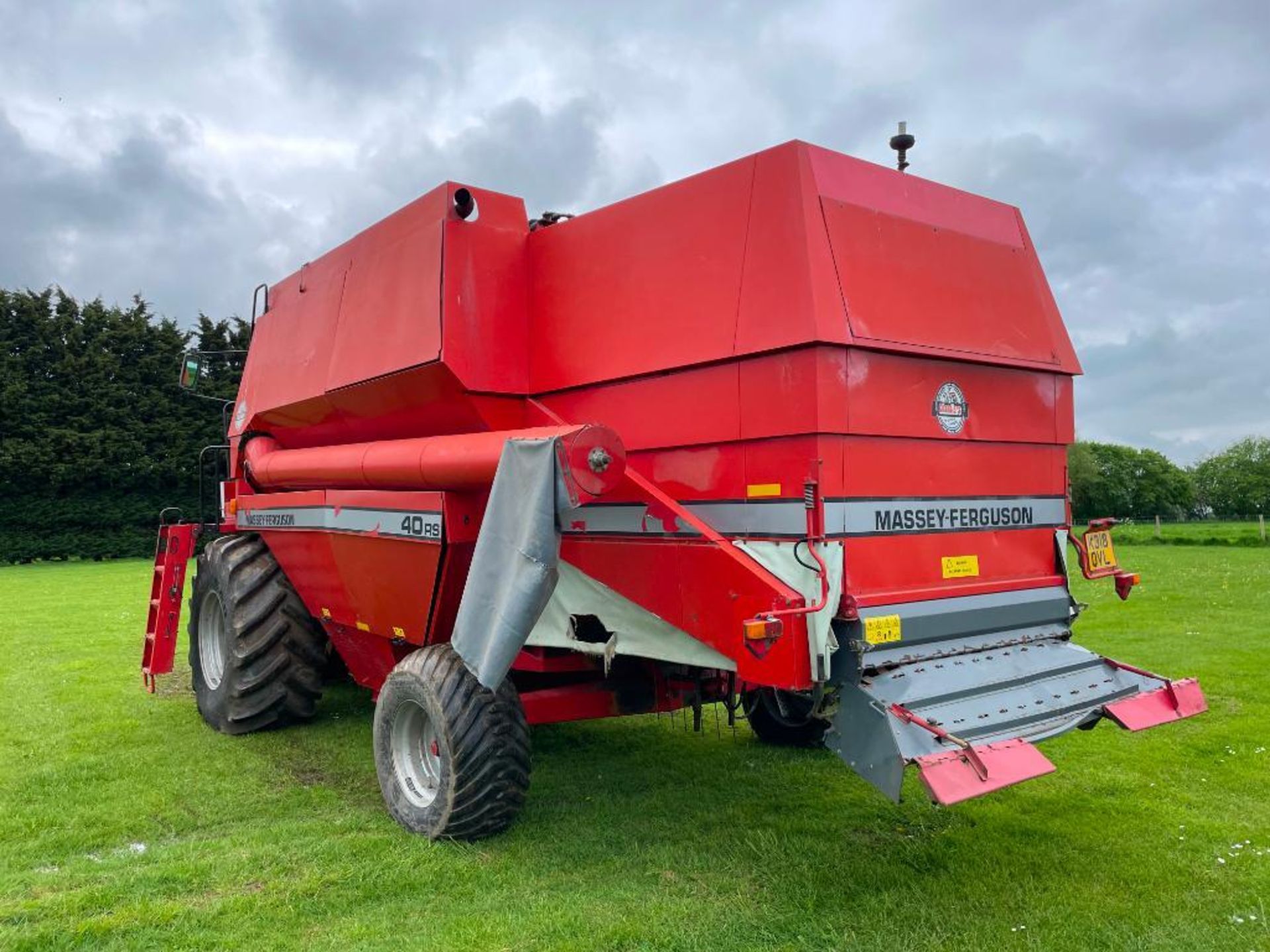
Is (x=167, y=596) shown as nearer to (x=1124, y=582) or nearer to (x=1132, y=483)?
(x=1124, y=582)

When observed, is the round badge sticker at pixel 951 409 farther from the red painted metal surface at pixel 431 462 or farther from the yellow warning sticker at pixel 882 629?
the red painted metal surface at pixel 431 462

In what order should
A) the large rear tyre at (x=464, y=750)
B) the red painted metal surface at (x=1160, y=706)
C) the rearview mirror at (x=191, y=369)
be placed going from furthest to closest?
the rearview mirror at (x=191, y=369) < the large rear tyre at (x=464, y=750) < the red painted metal surface at (x=1160, y=706)

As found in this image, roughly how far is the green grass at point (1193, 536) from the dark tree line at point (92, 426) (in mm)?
27144

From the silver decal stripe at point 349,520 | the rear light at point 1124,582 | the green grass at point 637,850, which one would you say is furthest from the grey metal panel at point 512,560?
the rear light at point 1124,582

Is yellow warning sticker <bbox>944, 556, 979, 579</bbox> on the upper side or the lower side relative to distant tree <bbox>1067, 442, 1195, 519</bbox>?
lower

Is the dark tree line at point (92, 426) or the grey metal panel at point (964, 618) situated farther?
the dark tree line at point (92, 426)

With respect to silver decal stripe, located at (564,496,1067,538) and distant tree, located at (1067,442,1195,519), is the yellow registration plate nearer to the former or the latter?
silver decal stripe, located at (564,496,1067,538)

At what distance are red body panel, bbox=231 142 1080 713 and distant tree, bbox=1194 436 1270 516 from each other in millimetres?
58027

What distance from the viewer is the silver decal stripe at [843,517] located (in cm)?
409

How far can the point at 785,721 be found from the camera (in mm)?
6371

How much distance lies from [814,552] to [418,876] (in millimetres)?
2246

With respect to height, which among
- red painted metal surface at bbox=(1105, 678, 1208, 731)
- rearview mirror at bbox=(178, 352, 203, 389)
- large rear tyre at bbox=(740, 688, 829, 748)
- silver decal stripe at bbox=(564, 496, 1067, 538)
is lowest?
large rear tyre at bbox=(740, 688, 829, 748)

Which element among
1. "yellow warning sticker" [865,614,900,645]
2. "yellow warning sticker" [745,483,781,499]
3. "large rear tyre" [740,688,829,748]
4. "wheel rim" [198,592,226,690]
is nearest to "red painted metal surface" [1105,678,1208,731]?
"yellow warning sticker" [865,614,900,645]

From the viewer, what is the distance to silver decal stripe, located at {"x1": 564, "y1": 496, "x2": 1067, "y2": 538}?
4.09 meters
